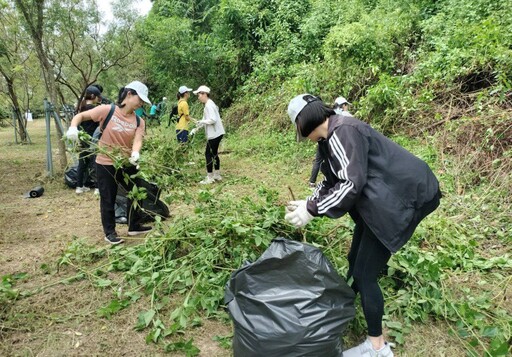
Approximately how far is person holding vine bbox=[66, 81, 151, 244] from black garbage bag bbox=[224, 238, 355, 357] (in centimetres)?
171

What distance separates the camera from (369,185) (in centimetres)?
171

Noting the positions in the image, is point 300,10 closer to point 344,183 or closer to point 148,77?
point 148,77

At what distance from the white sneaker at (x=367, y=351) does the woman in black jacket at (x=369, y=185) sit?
0.23 metres

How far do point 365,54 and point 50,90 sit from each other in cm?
568

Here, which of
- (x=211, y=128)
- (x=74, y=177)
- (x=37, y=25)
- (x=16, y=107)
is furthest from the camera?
(x=16, y=107)

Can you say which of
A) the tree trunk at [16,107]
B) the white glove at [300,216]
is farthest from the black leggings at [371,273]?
the tree trunk at [16,107]

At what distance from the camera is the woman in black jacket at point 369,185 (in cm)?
167

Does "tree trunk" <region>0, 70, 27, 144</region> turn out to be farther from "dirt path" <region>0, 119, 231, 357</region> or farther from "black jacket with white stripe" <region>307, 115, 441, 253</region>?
"black jacket with white stripe" <region>307, 115, 441, 253</region>

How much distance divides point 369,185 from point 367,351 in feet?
3.03

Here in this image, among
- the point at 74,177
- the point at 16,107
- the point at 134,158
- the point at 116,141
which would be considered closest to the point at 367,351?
the point at 134,158

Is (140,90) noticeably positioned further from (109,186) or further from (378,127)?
(378,127)

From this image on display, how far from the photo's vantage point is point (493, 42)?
5145 millimetres

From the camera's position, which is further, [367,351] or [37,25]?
[37,25]

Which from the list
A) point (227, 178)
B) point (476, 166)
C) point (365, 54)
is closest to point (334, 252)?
point (476, 166)
